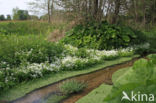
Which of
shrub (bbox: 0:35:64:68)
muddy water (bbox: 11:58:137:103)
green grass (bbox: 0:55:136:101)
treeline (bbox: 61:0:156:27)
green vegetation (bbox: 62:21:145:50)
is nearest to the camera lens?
muddy water (bbox: 11:58:137:103)

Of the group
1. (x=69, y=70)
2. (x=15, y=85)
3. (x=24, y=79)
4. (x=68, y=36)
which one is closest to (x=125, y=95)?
(x=15, y=85)

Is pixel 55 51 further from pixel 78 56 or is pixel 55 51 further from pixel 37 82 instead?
pixel 37 82

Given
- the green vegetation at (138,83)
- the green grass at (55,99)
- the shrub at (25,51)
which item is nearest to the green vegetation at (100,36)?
the shrub at (25,51)

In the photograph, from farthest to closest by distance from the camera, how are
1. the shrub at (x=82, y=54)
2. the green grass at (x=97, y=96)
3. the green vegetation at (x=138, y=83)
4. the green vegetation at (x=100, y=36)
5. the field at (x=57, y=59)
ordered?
the green vegetation at (x=100, y=36) < the shrub at (x=82, y=54) < the field at (x=57, y=59) < the green grass at (x=97, y=96) < the green vegetation at (x=138, y=83)

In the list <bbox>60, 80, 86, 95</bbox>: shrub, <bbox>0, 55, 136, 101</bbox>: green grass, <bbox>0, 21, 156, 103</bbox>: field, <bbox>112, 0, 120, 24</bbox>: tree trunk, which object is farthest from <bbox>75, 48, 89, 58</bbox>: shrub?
<bbox>112, 0, 120, 24</bbox>: tree trunk

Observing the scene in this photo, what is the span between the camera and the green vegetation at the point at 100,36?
8.16m

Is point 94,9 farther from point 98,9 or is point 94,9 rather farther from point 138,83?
point 138,83

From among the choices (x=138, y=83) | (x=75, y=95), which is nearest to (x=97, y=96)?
(x=75, y=95)

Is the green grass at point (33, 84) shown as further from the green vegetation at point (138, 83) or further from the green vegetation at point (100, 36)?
the green vegetation at point (138, 83)

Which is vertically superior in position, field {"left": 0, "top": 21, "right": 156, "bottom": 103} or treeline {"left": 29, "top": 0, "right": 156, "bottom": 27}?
treeline {"left": 29, "top": 0, "right": 156, "bottom": 27}

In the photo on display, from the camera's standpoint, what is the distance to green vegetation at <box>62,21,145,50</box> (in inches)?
321

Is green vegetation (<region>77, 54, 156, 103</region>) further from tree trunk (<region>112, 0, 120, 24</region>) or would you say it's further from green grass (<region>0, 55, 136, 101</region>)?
tree trunk (<region>112, 0, 120, 24</region>)

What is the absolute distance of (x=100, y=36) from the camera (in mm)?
8367

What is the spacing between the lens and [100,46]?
8031mm
